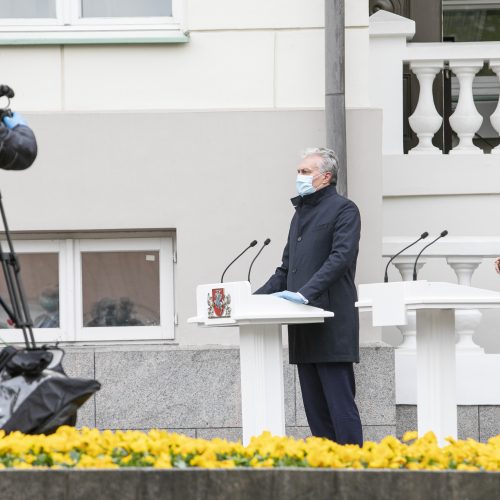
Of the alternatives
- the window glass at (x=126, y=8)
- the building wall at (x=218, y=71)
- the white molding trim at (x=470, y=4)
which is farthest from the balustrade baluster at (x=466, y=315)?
the white molding trim at (x=470, y=4)

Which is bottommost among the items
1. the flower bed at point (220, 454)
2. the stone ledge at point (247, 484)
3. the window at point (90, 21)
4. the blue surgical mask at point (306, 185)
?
the stone ledge at point (247, 484)

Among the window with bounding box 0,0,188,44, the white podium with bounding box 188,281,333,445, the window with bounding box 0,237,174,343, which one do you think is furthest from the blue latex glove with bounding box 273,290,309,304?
the window with bounding box 0,0,188,44

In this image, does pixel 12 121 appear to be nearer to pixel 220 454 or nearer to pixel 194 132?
pixel 220 454

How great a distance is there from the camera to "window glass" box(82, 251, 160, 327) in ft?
30.1

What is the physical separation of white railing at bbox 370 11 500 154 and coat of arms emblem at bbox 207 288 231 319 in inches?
118

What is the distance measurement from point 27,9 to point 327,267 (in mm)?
2864

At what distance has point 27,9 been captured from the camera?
9195 millimetres

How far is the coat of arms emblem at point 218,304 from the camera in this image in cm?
661

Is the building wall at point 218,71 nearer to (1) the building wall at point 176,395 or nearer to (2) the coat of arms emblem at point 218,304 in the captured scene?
(1) the building wall at point 176,395

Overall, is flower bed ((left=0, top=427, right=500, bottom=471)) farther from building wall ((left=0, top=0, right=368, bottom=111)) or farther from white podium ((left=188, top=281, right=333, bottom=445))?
building wall ((left=0, top=0, right=368, bottom=111))

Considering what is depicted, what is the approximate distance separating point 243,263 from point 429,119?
4.91ft

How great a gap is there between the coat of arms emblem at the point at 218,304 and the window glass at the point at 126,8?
9.42 ft

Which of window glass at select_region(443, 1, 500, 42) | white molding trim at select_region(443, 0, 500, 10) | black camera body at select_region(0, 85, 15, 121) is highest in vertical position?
white molding trim at select_region(443, 0, 500, 10)

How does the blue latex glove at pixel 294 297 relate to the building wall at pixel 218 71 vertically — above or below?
below
